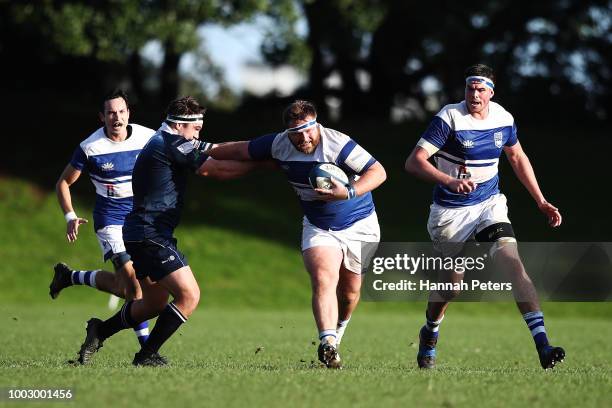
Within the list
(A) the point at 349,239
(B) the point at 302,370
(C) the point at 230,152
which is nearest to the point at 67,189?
(C) the point at 230,152

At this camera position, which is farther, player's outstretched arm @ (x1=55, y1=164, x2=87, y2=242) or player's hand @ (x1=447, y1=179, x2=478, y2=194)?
player's outstretched arm @ (x1=55, y1=164, x2=87, y2=242)

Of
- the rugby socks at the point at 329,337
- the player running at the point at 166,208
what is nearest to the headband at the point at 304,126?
the player running at the point at 166,208

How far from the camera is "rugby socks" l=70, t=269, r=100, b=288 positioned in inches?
446

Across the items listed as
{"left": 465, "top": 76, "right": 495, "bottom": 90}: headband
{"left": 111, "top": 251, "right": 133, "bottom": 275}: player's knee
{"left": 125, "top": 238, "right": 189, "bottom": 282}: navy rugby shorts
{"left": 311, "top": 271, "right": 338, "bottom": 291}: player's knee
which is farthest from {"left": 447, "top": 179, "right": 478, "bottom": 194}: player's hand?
{"left": 111, "top": 251, "right": 133, "bottom": 275}: player's knee

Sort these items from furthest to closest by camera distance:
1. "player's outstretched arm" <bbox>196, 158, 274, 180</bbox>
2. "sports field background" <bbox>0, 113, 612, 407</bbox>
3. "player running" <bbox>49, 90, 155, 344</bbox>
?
"player running" <bbox>49, 90, 155, 344</bbox> < "player's outstretched arm" <bbox>196, 158, 274, 180</bbox> < "sports field background" <bbox>0, 113, 612, 407</bbox>

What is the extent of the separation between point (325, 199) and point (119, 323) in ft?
7.52

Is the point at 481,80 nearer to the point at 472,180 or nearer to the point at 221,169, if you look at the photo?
the point at 472,180

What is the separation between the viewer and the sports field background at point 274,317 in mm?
7449

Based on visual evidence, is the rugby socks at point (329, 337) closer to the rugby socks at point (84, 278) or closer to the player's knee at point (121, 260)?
the player's knee at point (121, 260)

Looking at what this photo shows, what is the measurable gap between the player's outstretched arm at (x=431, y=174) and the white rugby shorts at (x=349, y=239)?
1.90 feet

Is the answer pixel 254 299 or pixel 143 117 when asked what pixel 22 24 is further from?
pixel 254 299

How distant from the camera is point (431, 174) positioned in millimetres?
9359

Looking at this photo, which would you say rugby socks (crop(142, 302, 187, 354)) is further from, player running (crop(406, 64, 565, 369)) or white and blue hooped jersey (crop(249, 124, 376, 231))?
player running (crop(406, 64, 565, 369))

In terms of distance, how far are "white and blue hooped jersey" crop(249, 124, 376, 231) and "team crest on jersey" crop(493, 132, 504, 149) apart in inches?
51.6
